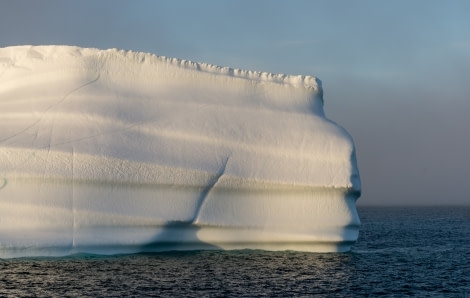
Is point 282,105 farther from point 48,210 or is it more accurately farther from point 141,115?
point 48,210

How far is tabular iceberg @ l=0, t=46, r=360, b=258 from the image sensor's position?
66.5ft

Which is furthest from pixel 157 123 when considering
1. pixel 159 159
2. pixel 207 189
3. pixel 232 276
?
pixel 232 276

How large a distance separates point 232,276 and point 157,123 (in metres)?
5.66

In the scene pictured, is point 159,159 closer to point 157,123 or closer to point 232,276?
point 157,123

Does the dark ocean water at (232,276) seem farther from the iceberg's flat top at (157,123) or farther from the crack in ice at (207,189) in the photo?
the iceberg's flat top at (157,123)

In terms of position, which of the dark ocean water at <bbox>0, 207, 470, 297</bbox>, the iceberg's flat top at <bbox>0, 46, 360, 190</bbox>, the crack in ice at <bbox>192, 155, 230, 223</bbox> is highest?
the iceberg's flat top at <bbox>0, 46, 360, 190</bbox>

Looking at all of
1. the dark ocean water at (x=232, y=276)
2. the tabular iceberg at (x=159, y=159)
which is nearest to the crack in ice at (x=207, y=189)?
the tabular iceberg at (x=159, y=159)

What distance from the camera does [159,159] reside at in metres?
21.1

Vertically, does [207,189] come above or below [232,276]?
above

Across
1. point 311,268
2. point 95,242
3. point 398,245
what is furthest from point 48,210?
point 398,245

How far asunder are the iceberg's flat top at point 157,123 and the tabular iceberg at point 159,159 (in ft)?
0.11

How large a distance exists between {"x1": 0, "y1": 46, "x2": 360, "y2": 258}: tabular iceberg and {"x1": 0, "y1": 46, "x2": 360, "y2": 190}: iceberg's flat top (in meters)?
0.03

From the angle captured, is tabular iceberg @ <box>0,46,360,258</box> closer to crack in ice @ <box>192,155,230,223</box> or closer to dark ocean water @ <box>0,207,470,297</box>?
crack in ice @ <box>192,155,230,223</box>

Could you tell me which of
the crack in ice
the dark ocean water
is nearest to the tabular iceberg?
the crack in ice
